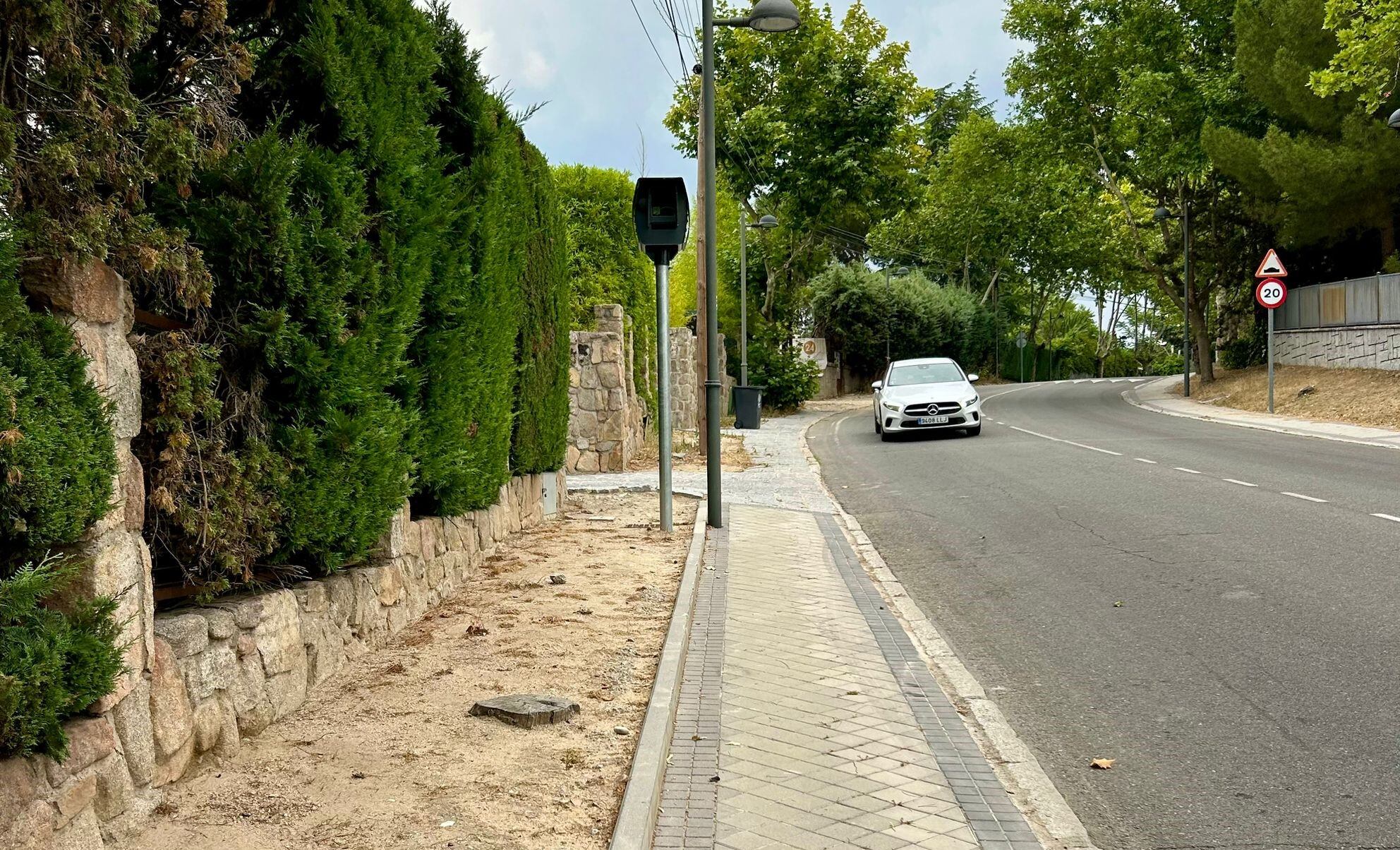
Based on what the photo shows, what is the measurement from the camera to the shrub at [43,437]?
3168mm

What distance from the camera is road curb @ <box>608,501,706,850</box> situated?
13.1 feet

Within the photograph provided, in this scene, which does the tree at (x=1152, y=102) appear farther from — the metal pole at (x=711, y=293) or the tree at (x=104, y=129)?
the tree at (x=104, y=129)

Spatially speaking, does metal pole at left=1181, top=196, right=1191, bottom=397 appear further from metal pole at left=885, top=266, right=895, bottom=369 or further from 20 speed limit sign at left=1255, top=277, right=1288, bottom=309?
metal pole at left=885, top=266, right=895, bottom=369

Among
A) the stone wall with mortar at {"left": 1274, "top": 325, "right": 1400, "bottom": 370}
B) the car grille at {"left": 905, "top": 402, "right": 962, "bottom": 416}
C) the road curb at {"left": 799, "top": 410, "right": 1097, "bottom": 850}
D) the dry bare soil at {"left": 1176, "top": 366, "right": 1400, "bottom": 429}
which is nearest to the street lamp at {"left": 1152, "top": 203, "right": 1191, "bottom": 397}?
the dry bare soil at {"left": 1176, "top": 366, "right": 1400, "bottom": 429}

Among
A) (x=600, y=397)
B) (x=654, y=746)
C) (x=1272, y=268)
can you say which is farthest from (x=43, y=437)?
(x=1272, y=268)

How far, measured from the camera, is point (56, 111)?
3547 millimetres

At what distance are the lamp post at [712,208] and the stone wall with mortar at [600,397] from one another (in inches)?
78.0

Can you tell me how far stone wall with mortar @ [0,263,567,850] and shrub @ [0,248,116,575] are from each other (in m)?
0.17

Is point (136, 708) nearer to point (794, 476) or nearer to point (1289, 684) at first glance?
point (1289, 684)

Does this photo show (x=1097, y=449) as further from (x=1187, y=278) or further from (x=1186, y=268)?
(x=1187, y=278)

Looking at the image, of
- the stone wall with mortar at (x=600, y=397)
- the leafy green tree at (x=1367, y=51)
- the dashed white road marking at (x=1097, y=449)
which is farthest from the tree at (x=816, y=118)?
the stone wall with mortar at (x=600, y=397)

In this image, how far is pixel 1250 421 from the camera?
25422 mm

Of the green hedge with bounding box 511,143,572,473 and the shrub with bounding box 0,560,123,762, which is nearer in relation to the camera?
the shrub with bounding box 0,560,123,762

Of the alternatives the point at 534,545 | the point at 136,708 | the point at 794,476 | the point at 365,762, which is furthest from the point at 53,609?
the point at 794,476
